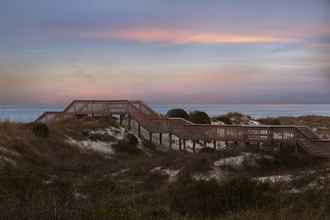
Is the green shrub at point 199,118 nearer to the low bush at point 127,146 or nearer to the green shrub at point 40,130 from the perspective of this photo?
the low bush at point 127,146

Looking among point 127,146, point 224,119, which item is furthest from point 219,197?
point 224,119

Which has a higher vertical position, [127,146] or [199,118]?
[199,118]

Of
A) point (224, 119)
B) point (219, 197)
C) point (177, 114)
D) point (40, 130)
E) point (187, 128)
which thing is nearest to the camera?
point (219, 197)

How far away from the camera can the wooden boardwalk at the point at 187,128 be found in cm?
2834

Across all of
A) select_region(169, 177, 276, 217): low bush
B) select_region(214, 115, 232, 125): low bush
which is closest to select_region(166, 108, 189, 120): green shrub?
select_region(214, 115, 232, 125): low bush

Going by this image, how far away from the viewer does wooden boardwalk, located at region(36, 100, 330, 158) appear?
28.3m

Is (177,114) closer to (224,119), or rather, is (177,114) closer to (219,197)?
(224,119)

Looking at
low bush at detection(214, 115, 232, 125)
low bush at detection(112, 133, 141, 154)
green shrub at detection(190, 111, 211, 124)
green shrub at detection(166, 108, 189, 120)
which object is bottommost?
low bush at detection(112, 133, 141, 154)

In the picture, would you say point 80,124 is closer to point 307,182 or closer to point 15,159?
point 15,159

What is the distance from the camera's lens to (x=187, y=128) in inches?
1451

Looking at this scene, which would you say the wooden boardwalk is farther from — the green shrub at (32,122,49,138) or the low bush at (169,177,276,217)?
the low bush at (169,177,276,217)

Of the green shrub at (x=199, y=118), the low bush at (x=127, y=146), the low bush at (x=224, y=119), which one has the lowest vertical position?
the low bush at (x=127, y=146)

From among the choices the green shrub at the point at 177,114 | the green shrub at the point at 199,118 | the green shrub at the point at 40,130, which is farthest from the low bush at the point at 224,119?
the green shrub at the point at 40,130

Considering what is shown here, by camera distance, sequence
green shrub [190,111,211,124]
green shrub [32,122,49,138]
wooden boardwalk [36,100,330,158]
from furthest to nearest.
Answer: green shrub [190,111,211,124], green shrub [32,122,49,138], wooden boardwalk [36,100,330,158]
